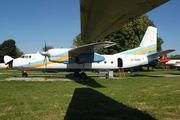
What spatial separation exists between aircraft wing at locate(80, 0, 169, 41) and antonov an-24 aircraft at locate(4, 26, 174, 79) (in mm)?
12499

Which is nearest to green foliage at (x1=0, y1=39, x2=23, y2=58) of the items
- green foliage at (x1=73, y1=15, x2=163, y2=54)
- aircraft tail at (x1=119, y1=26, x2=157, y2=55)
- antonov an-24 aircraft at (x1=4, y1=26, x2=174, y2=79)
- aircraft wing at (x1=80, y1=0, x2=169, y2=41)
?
green foliage at (x1=73, y1=15, x2=163, y2=54)

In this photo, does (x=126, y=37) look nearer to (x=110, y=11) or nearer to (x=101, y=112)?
(x=101, y=112)

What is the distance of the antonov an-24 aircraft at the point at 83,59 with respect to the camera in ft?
55.7

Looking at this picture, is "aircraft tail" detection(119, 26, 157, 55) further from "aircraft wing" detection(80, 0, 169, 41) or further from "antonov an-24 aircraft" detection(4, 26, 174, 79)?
"aircraft wing" detection(80, 0, 169, 41)

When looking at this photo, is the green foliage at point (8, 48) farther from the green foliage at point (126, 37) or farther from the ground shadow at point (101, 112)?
the ground shadow at point (101, 112)

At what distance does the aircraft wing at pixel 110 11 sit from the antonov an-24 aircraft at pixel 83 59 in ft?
41.0

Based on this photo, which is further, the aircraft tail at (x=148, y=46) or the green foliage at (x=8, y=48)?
the green foliage at (x=8, y=48)

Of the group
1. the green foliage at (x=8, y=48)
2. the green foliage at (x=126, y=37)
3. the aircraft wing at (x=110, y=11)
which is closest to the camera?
the aircraft wing at (x=110, y=11)

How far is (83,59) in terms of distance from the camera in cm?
1748

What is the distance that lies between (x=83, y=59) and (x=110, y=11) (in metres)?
15.2

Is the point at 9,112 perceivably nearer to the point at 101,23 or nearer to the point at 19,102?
the point at 19,102

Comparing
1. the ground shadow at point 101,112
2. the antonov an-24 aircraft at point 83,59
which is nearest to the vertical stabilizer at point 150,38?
the antonov an-24 aircraft at point 83,59

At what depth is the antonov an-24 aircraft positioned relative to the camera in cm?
1698

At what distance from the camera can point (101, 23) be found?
2.91 metres
